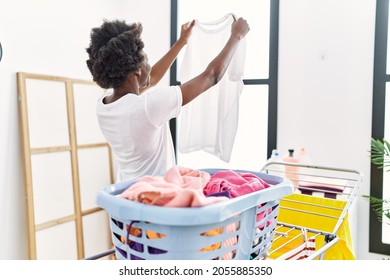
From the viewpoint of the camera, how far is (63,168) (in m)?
2.29

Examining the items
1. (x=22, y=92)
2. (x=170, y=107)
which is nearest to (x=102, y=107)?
(x=170, y=107)

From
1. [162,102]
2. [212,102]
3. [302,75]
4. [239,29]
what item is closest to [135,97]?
[162,102]

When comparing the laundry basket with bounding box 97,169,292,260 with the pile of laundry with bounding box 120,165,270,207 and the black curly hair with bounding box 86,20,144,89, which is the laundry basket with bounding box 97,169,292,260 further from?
the black curly hair with bounding box 86,20,144,89

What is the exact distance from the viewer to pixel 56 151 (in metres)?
2.24

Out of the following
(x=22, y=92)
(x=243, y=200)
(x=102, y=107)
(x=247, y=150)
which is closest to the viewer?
(x=243, y=200)

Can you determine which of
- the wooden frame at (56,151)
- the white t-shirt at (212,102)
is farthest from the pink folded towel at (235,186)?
the wooden frame at (56,151)

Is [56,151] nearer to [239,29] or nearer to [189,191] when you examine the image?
[239,29]

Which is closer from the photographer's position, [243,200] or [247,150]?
[243,200]

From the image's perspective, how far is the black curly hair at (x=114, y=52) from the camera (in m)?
1.22

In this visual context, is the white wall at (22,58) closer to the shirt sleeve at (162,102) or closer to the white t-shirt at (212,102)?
the white t-shirt at (212,102)

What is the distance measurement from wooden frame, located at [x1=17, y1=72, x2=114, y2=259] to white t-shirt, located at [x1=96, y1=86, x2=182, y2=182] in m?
0.96

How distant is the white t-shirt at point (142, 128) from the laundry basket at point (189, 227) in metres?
0.42
